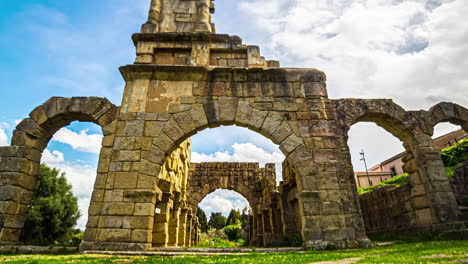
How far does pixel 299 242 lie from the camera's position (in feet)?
19.8

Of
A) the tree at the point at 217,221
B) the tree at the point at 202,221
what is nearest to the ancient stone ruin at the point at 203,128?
the tree at the point at 202,221

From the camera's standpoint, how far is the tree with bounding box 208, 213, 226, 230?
118 feet

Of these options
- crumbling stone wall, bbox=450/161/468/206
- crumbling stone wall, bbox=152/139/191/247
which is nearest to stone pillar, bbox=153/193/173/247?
crumbling stone wall, bbox=152/139/191/247

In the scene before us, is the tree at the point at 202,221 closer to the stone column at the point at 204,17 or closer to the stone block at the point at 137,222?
the stone block at the point at 137,222

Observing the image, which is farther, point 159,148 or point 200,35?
point 200,35

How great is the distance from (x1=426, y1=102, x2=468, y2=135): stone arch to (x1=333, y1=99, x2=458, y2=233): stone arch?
0.57m

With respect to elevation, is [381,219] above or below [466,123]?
below

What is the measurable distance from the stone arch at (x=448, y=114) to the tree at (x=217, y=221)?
31.6 metres

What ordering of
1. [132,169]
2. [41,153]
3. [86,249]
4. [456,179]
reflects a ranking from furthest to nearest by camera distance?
[456,179] < [41,153] < [132,169] < [86,249]

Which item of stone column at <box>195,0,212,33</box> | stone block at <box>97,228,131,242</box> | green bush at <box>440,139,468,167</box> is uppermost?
stone column at <box>195,0,212,33</box>

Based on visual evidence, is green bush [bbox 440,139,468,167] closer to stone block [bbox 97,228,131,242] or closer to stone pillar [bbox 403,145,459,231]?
stone pillar [bbox 403,145,459,231]

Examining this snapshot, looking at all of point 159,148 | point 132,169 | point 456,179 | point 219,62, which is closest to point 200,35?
point 219,62

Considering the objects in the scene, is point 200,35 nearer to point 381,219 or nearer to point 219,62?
point 219,62

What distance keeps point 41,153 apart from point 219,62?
5325 mm
